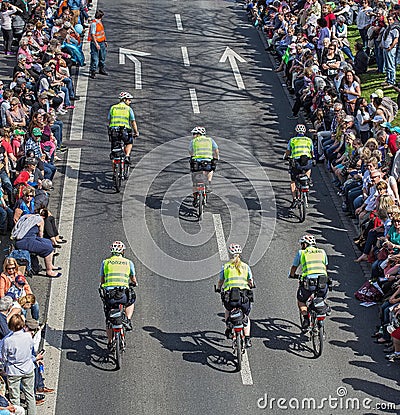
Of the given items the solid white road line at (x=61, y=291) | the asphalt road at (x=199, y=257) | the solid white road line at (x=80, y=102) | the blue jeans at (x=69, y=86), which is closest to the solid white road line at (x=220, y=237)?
the asphalt road at (x=199, y=257)

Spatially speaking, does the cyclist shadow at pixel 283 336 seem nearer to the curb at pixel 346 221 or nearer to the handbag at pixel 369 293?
the handbag at pixel 369 293

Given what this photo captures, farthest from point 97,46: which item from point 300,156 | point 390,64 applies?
point 300,156

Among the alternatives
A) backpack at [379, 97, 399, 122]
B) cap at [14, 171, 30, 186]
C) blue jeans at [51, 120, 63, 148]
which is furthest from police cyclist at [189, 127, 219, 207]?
backpack at [379, 97, 399, 122]

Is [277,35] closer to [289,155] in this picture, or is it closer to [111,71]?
[111,71]

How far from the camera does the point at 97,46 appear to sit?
91.4 ft

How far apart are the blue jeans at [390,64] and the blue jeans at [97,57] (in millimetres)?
8140

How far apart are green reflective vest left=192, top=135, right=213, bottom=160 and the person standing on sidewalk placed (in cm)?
884

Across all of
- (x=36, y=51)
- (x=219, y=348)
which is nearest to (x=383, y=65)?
(x=36, y=51)

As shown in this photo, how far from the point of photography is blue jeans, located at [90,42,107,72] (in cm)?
2803

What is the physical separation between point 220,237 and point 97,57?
10.5m

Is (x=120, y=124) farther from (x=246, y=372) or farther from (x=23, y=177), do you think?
(x=246, y=372)

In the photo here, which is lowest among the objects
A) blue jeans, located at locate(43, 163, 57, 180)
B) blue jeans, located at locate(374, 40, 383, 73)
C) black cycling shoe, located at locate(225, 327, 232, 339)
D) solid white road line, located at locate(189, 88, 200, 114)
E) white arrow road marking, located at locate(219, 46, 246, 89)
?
white arrow road marking, located at locate(219, 46, 246, 89)

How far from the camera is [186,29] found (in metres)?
32.7

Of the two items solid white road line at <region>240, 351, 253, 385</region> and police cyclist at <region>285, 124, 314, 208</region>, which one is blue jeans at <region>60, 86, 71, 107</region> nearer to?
police cyclist at <region>285, 124, 314, 208</region>
